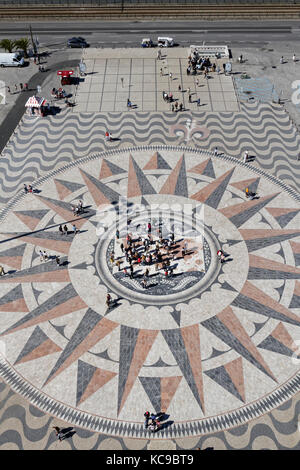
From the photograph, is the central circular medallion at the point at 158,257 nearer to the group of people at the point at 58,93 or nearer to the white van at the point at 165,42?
the group of people at the point at 58,93

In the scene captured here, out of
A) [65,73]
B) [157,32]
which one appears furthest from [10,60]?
[157,32]

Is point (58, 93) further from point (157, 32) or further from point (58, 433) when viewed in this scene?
point (58, 433)

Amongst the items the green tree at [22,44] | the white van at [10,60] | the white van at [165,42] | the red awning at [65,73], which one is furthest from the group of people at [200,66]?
the white van at [10,60]

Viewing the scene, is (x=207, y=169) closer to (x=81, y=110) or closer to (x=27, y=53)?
(x=81, y=110)

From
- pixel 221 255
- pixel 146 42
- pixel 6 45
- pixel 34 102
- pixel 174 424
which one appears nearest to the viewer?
pixel 174 424
